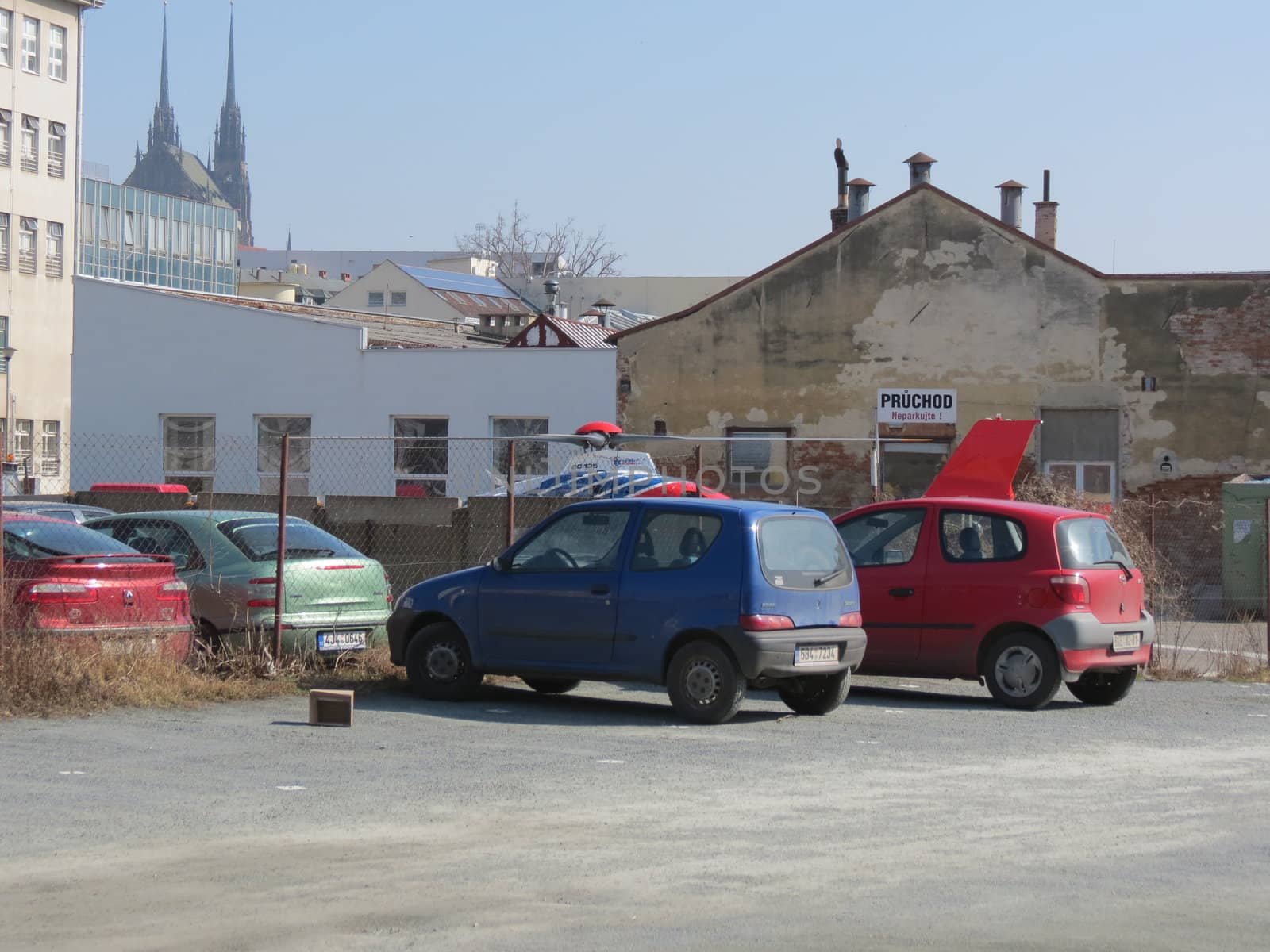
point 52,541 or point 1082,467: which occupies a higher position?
point 1082,467

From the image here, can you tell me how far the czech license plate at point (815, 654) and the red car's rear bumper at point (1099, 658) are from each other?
2149 mm

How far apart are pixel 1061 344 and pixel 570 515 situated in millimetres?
22257

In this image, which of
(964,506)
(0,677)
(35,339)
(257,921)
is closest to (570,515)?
(964,506)

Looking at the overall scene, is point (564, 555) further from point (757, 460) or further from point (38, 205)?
point (38, 205)

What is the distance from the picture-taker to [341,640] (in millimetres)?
14766

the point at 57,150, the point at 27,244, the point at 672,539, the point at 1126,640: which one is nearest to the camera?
the point at 672,539

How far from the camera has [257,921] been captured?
6508 millimetres

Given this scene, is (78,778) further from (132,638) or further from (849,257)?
(849,257)

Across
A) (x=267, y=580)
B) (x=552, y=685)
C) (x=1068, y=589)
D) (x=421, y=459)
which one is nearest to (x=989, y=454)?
(x=1068, y=589)

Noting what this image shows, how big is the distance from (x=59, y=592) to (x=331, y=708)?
2.39m

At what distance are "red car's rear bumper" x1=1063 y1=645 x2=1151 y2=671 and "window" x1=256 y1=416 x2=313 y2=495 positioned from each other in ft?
78.1

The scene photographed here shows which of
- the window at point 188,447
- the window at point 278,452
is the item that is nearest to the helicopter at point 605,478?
the window at point 278,452

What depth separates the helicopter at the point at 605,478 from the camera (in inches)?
802

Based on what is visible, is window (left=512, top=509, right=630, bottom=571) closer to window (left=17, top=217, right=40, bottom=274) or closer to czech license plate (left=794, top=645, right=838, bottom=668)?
czech license plate (left=794, top=645, right=838, bottom=668)
